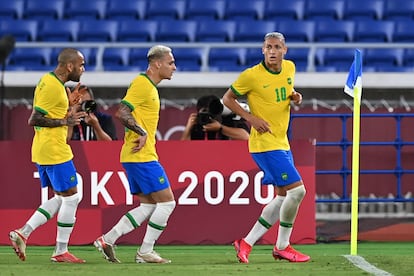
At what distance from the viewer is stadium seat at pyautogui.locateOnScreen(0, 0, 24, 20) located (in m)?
21.5

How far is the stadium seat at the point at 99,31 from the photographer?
821 inches

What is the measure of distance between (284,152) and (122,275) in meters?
2.24

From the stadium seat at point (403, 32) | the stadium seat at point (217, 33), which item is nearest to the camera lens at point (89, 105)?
the stadium seat at point (217, 33)

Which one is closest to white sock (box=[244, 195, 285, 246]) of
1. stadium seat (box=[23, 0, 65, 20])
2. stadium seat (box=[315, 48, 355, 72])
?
stadium seat (box=[315, 48, 355, 72])

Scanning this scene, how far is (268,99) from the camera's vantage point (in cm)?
1107

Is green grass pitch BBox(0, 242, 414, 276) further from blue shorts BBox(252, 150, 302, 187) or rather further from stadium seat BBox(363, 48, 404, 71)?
stadium seat BBox(363, 48, 404, 71)

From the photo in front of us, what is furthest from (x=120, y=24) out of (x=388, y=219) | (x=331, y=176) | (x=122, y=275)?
(x=122, y=275)

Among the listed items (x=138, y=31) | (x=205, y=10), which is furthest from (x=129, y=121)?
(x=205, y=10)

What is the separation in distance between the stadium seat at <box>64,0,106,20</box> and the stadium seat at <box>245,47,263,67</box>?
3.17 metres

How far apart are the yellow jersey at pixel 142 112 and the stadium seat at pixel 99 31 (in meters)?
9.99

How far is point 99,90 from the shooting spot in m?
17.4

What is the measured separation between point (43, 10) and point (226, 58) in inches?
145

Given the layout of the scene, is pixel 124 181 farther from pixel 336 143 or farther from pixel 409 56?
pixel 409 56

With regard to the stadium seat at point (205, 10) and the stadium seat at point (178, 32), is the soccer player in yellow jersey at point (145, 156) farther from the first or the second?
the stadium seat at point (205, 10)
